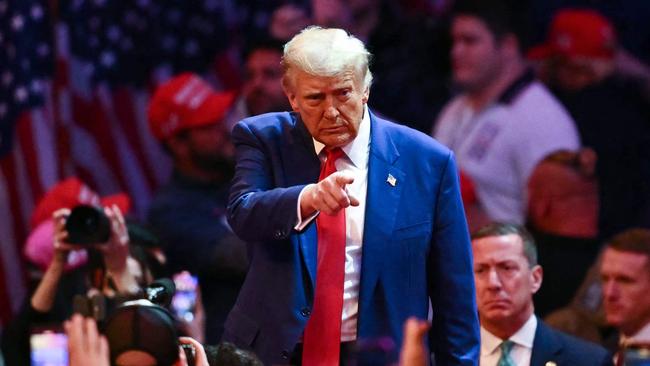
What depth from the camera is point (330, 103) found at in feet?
14.7

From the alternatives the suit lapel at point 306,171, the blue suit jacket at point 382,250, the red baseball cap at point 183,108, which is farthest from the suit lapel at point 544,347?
the red baseball cap at point 183,108

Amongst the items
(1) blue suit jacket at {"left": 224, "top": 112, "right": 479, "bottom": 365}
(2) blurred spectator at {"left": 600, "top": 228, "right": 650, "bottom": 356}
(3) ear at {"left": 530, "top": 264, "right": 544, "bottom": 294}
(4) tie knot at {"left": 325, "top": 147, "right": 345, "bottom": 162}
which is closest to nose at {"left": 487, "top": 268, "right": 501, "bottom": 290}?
(3) ear at {"left": 530, "top": 264, "right": 544, "bottom": 294}

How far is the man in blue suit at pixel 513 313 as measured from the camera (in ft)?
19.2

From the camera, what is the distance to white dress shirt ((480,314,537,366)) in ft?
19.6

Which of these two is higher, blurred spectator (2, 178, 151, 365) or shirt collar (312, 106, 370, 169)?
shirt collar (312, 106, 370, 169)

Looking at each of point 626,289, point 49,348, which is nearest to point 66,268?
point 49,348

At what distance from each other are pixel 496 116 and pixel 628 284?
161 cm

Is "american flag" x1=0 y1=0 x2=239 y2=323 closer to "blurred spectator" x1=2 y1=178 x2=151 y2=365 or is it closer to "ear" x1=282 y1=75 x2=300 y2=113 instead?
"blurred spectator" x1=2 y1=178 x2=151 y2=365

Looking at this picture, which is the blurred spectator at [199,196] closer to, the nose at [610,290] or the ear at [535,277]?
the ear at [535,277]

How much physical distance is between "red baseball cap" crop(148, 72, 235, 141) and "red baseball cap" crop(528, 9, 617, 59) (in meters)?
1.68

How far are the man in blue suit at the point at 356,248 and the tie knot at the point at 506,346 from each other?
122 centimetres

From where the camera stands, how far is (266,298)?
472 cm

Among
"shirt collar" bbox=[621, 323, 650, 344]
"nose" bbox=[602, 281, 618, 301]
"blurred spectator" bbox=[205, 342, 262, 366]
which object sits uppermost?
"blurred spectator" bbox=[205, 342, 262, 366]

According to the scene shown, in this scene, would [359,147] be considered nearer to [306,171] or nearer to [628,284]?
[306,171]
